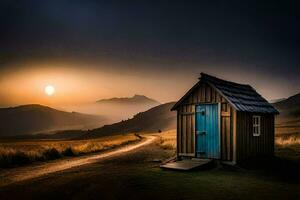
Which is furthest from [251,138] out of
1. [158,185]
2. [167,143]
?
[167,143]

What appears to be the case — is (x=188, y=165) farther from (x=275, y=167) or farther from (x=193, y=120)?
(x=275, y=167)

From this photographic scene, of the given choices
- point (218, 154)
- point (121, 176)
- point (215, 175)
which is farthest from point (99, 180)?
point (218, 154)

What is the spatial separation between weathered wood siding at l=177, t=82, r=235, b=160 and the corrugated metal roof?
32cm

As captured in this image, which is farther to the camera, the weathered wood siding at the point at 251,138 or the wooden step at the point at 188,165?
the weathered wood siding at the point at 251,138

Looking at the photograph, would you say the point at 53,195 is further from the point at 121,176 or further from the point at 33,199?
the point at 121,176

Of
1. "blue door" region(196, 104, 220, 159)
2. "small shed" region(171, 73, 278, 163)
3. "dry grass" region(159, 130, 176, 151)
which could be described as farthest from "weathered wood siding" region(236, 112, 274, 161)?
"dry grass" region(159, 130, 176, 151)

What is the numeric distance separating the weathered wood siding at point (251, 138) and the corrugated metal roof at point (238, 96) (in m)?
0.44

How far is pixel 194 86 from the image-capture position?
62.4 ft

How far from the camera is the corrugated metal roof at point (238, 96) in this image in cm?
1777

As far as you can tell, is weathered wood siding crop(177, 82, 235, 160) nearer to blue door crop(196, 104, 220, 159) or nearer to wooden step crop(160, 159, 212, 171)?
blue door crop(196, 104, 220, 159)

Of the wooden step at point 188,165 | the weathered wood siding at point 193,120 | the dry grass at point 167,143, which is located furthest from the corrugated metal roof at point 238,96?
the dry grass at point 167,143

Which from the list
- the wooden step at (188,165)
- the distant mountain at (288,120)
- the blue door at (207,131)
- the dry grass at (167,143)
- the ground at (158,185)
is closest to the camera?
the ground at (158,185)

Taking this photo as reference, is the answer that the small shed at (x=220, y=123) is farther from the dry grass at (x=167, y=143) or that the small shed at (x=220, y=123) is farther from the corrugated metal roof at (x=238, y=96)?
the dry grass at (x=167, y=143)

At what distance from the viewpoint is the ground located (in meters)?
11.2
